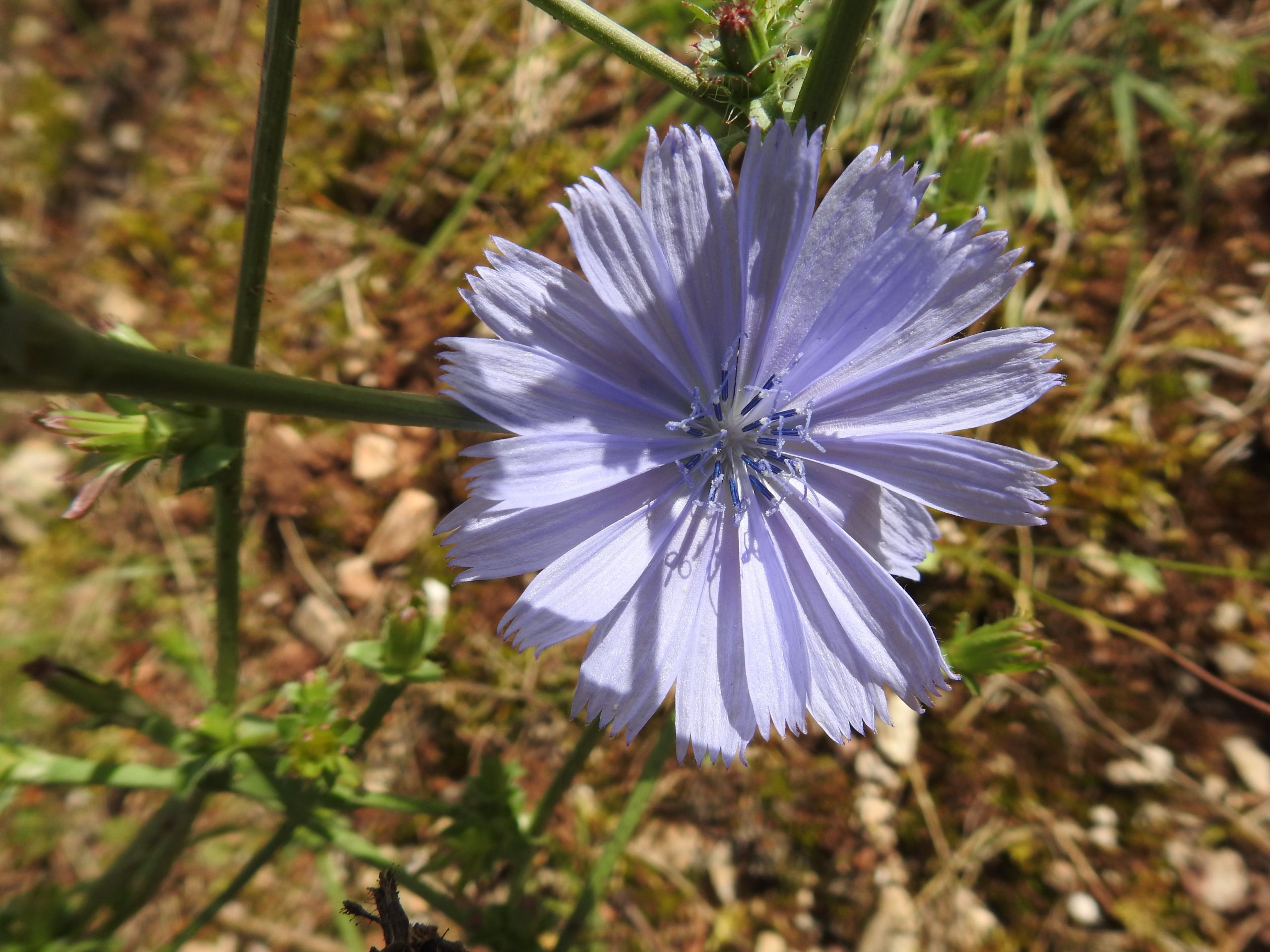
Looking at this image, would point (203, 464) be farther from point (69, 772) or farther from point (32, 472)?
point (32, 472)

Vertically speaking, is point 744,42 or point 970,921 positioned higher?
point 744,42

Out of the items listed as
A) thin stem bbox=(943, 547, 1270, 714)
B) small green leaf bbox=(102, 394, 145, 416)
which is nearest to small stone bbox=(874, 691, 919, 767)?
thin stem bbox=(943, 547, 1270, 714)

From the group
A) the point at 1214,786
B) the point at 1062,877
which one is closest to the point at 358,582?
the point at 1062,877

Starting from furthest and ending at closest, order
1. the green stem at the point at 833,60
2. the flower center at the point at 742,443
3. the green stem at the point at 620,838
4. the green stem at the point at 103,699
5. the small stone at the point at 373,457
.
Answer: the small stone at the point at 373,457, the green stem at the point at 620,838, the green stem at the point at 103,699, the flower center at the point at 742,443, the green stem at the point at 833,60

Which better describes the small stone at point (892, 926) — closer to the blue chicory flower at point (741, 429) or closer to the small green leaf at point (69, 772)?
the blue chicory flower at point (741, 429)

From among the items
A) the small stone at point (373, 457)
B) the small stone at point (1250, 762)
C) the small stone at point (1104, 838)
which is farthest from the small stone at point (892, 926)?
the small stone at point (373, 457)

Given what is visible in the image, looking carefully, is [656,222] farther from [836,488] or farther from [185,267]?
[185,267]
